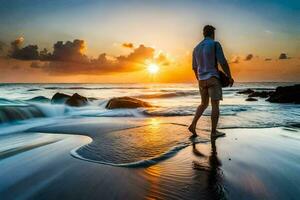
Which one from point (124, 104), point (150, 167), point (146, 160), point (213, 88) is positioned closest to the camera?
point (150, 167)

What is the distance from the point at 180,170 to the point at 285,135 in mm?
3600

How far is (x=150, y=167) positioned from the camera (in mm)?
3580

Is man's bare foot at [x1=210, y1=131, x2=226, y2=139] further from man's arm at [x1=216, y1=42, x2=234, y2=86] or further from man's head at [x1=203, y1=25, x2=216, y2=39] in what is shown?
man's head at [x1=203, y1=25, x2=216, y2=39]

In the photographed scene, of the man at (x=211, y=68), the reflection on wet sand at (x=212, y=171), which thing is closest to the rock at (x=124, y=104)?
the man at (x=211, y=68)

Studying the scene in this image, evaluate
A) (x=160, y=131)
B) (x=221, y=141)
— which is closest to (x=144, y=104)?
(x=160, y=131)

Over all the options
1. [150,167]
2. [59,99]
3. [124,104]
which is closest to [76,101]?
[59,99]

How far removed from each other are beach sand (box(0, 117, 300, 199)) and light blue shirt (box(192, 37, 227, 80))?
49.4 inches

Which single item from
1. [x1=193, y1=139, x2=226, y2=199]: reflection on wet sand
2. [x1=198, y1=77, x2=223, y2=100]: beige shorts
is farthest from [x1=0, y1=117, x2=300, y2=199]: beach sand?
[x1=198, y1=77, x2=223, y2=100]: beige shorts

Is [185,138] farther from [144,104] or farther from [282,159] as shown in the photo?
[144,104]

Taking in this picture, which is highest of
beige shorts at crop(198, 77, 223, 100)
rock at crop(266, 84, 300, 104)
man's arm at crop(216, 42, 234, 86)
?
man's arm at crop(216, 42, 234, 86)

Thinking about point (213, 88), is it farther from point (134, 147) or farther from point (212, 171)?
point (212, 171)

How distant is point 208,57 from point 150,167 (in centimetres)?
292

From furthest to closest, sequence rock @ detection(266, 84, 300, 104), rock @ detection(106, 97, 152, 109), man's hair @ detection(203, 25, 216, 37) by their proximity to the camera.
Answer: rock @ detection(266, 84, 300, 104), rock @ detection(106, 97, 152, 109), man's hair @ detection(203, 25, 216, 37)

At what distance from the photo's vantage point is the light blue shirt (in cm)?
562
